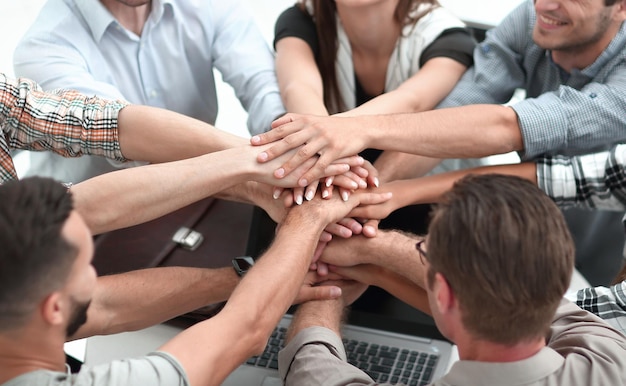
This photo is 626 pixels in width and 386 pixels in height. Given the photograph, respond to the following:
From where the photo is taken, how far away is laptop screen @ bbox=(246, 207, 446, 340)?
168cm

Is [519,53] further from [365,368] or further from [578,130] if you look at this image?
[365,368]

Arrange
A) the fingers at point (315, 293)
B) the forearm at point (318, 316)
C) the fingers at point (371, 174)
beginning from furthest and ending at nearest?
the fingers at point (371, 174) → the fingers at point (315, 293) → the forearm at point (318, 316)

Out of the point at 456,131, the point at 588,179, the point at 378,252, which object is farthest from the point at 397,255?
the point at 588,179

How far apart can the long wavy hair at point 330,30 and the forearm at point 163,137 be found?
0.59 metres

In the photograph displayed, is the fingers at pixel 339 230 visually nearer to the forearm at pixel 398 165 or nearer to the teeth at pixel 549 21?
the forearm at pixel 398 165

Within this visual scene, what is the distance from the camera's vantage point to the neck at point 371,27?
2.26 m

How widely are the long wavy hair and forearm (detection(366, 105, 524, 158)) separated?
48cm

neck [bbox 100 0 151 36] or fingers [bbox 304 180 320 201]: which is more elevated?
neck [bbox 100 0 151 36]

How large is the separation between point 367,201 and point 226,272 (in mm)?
371

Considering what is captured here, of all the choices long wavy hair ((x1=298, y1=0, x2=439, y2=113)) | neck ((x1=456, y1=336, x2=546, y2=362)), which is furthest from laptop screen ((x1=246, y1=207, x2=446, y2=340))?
long wavy hair ((x1=298, y1=0, x2=439, y2=113))

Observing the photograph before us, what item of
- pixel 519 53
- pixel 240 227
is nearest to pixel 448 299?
pixel 240 227

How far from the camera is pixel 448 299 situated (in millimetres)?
1194

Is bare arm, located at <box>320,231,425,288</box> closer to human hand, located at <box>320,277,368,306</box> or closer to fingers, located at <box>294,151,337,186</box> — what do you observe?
human hand, located at <box>320,277,368,306</box>

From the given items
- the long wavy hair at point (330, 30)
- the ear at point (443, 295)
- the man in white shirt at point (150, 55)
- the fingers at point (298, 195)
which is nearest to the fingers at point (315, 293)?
the fingers at point (298, 195)
